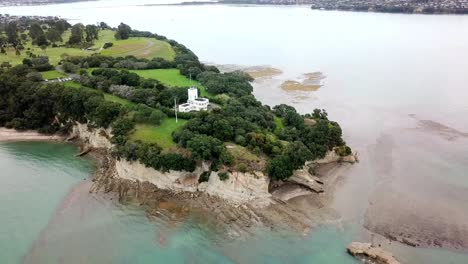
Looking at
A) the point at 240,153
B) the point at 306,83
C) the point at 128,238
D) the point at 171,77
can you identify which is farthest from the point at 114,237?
the point at 306,83

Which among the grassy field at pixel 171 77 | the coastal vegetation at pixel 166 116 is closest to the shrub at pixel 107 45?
the coastal vegetation at pixel 166 116

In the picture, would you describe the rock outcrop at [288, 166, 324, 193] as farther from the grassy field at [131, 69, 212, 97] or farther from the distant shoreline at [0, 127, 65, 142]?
the distant shoreline at [0, 127, 65, 142]

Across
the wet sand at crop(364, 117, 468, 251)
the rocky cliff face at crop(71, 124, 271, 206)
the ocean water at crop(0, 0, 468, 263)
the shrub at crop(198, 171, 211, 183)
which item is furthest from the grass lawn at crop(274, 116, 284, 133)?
the wet sand at crop(364, 117, 468, 251)

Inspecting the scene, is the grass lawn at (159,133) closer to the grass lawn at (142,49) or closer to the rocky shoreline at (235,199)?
the rocky shoreline at (235,199)

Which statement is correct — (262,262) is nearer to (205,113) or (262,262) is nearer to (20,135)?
(205,113)

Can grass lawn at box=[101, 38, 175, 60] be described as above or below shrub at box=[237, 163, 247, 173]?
above

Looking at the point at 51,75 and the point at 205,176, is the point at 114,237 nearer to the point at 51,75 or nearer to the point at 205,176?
the point at 205,176
